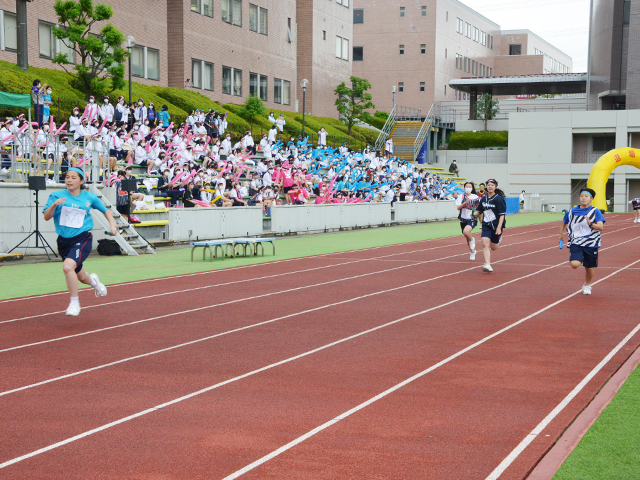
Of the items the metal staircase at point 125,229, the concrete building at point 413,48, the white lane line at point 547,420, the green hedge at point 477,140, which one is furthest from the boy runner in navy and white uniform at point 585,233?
the concrete building at point 413,48

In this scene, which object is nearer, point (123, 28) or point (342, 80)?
point (123, 28)

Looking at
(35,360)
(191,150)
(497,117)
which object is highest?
(497,117)

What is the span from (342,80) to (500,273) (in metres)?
50.4

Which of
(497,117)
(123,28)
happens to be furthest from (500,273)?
(497,117)

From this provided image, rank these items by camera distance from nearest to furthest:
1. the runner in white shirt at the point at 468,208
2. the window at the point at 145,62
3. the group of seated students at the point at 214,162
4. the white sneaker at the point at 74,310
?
1. the white sneaker at the point at 74,310
2. the runner in white shirt at the point at 468,208
3. the group of seated students at the point at 214,162
4. the window at the point at 145,62

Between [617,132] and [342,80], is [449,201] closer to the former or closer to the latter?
[617,132]

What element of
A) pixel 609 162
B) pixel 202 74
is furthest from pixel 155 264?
pixel 609 162

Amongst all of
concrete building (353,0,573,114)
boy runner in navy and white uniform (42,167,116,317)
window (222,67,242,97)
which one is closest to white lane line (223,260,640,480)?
boy runner in navy and white uniform (42,167,116,317)

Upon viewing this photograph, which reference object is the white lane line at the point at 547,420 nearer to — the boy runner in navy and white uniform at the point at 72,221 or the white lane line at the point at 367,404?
the white lane line at the point at 367,404

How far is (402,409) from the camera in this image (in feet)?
20.9

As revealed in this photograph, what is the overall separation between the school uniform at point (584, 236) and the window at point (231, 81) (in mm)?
39133

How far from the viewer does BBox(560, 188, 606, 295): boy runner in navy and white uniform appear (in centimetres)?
1302

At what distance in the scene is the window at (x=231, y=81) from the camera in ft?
164

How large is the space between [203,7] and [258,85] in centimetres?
756
